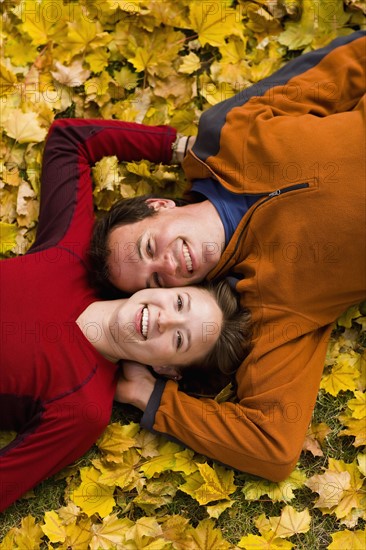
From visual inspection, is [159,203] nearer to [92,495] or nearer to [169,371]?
[169,371]

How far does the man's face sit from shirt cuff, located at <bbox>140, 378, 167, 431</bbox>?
43cm

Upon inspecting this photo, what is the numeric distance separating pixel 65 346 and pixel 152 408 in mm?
447

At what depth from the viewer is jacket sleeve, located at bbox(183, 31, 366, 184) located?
8.21ft

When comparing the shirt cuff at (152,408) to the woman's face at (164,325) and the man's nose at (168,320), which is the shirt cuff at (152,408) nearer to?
the woman's face at (164,325)

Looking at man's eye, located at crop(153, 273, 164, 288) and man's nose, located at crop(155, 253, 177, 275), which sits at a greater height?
man's nose, located at crop(155, 253, 177, 275)

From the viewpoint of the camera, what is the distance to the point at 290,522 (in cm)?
243

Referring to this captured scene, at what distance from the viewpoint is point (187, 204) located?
2.64m

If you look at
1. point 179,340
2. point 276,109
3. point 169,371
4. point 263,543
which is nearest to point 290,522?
point 263,543

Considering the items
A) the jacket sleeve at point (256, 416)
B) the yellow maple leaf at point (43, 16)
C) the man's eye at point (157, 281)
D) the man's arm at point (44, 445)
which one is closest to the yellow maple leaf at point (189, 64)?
the yellow maple leaf at point (43, 16)

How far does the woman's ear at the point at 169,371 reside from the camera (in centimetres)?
248

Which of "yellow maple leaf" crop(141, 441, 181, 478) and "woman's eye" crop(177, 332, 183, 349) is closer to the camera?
"woman's eye" crop(177, 332, 183, 349)

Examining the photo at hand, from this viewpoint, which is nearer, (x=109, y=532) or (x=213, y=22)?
(x=109, y=532)

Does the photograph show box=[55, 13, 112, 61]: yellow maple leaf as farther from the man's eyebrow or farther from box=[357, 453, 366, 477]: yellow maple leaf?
box=[357, 453, 366, 477]: yellow maple leaf

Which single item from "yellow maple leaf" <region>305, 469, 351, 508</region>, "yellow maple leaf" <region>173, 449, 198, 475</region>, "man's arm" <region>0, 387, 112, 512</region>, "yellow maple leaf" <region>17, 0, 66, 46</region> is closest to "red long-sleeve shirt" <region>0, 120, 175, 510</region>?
"man's arm" <region>0, 387, 112, 512</region>
